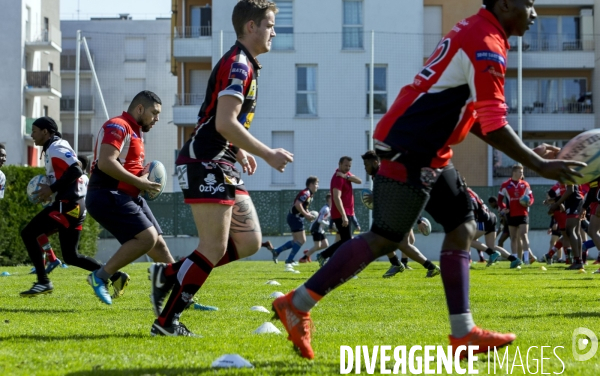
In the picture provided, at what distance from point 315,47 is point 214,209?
30.6 meters

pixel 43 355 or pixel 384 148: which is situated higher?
pixel 384 148

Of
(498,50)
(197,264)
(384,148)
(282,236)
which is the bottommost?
(282,236)

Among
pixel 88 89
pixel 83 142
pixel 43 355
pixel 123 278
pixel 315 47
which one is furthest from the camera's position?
pixel 88 89

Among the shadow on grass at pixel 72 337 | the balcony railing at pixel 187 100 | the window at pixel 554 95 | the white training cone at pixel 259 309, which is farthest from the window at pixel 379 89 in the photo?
the shadow on grass at pixel 72 337

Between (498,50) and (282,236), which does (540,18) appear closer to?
(282,236)

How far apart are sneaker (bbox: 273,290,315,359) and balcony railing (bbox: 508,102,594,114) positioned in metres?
35.4

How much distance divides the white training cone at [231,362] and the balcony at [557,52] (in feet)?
115

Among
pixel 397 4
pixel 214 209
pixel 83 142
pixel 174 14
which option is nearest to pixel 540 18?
pixel 397 4

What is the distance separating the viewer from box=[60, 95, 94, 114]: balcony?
5339 centimetres

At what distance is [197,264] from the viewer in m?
5.88

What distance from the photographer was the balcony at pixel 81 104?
5339 centimetres

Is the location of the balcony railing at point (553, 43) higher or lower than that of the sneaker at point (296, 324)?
higher

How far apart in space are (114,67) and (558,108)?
2856 cm

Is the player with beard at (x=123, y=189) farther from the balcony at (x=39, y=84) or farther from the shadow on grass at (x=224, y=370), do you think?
the balcony at (x=39, y=84)
